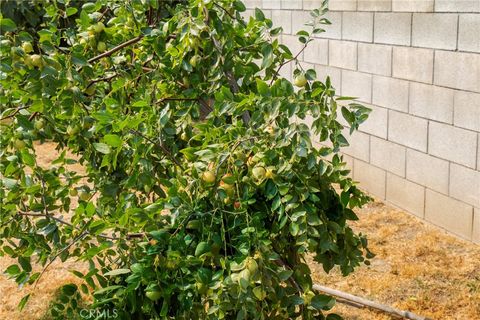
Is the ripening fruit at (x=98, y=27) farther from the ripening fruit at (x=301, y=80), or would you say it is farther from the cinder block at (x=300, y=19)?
the cinder block at (x=300, y=19)

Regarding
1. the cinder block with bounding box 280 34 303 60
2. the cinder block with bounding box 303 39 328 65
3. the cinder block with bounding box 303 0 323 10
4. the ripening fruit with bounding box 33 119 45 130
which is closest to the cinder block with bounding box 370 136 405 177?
the cinder block with bounding box 303 39 328 65

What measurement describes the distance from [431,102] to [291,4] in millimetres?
2319

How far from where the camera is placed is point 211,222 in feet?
7.39

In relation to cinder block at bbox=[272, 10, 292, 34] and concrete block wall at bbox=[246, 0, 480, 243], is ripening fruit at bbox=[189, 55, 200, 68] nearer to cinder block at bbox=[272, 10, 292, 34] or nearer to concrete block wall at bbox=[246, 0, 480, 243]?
concrete block wall at bbox=[246, 0, 480, 243]

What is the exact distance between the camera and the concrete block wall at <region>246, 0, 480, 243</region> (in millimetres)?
4891

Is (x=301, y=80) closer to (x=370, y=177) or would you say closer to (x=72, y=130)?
(x=72, y=130)

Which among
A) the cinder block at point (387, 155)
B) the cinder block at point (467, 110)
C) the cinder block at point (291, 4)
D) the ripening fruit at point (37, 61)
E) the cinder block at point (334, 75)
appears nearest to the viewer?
the ripening fruit at point (37, 61)

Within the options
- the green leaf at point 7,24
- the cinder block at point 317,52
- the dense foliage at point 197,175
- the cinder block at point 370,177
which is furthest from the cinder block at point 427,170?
the green leaf at point 7,24

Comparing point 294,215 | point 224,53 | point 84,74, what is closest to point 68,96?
point 84,74

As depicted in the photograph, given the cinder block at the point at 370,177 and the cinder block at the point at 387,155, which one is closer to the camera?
the cinder block at the point at 387,155

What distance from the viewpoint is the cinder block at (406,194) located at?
18.3ft

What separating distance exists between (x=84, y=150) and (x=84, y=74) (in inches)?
18.6

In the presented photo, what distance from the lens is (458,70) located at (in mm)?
4918

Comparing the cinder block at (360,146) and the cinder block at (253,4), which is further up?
the cinder block at (253,4)
